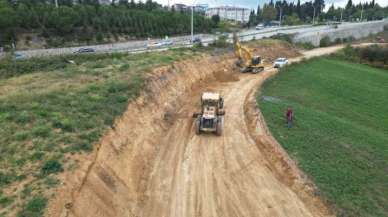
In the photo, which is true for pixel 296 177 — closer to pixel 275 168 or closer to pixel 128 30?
pixel 275 168

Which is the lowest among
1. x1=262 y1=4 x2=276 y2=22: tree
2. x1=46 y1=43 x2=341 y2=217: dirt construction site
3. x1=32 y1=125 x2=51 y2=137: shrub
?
x1=46 y1=43 x2=341 y2=217: dirt construction site

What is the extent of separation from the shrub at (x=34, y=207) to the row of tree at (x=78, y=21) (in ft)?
177

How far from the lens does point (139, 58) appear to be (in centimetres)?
4025

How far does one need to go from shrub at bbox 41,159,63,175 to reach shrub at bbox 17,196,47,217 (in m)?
1.69

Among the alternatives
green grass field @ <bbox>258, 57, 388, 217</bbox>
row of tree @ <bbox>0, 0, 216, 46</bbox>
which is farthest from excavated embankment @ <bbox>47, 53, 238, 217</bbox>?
row of tree @ <bbox>0, 0, 216, 46</bbox>

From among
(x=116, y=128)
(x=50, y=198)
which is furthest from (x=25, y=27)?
(x=50, y=198)

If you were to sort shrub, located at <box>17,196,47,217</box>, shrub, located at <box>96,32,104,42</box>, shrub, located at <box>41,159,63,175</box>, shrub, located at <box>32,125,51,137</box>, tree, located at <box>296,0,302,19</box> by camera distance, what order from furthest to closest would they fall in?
tree, located at <box>296,0,302,19</box> < shrub, located at <box>96,32,104,42</box> < shrub, located at <box>32,125,51,137</box> < shrub, located at <box>41,159,63,175</box> < shrub, located at <box>17,196,47,217</box>

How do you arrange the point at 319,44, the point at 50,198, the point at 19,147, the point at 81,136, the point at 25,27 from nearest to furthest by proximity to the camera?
the point at 50,198, the point at 19,147, the point at 81,136, the point at 25,27, the point at 319,44

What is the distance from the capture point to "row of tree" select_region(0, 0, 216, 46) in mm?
57125

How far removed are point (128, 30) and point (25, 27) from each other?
81.0ft

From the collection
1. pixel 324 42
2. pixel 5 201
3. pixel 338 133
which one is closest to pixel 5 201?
pixel 5 201

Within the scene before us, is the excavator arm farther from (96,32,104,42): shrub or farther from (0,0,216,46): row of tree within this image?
(0,0,216,46): row of tree

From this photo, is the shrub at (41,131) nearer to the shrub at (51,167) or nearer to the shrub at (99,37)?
the shrub at (51,167)

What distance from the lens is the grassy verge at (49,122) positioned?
12.8 metres
